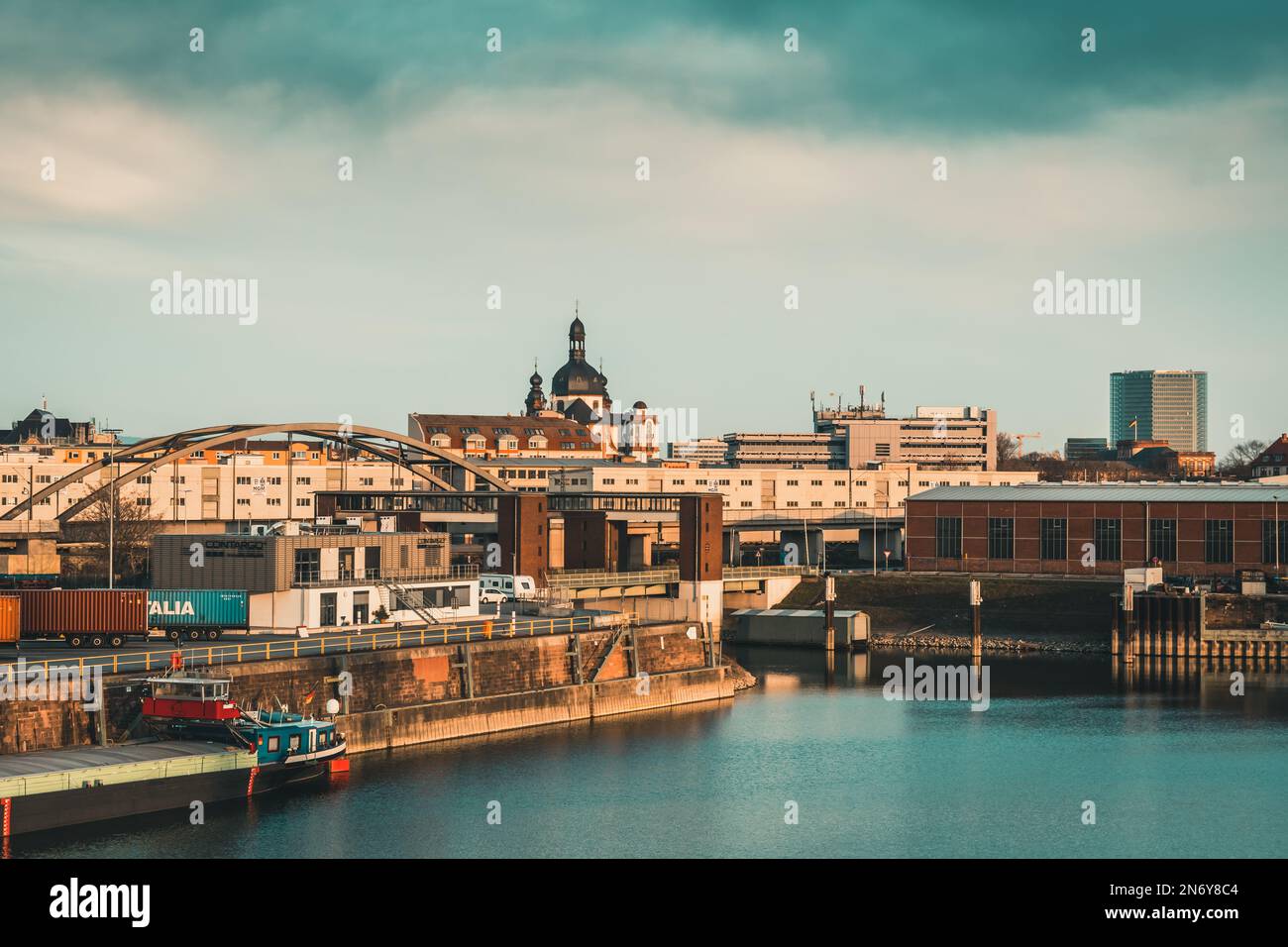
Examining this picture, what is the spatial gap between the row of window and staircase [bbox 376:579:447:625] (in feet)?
195

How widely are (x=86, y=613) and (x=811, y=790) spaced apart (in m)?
34.9

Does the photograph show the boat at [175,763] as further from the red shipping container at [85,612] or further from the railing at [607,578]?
the railing at [607,578]

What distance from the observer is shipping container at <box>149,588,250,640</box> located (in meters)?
77.9

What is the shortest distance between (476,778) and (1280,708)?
45.9 m

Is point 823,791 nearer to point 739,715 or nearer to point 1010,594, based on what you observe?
point 739,715

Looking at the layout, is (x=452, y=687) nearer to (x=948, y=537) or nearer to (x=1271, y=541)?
(x=948, y=537)

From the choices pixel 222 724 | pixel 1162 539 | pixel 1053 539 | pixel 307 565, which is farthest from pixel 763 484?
pixel 222 724

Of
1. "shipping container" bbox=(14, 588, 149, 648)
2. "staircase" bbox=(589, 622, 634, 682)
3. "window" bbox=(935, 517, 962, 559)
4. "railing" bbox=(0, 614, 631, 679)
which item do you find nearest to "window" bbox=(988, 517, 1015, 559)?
"window" bbox=(935, 517, 962, 559)

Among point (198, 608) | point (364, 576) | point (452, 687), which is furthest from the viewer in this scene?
point (364, 576)

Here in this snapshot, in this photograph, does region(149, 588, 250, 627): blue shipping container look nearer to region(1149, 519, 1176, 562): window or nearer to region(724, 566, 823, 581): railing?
region(724, 566, 823, 581): railing

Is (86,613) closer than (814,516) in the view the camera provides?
Yes

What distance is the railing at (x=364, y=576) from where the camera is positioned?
270 feet

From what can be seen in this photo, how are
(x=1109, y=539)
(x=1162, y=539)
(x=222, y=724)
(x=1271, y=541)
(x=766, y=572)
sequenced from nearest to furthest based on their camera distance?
(x=222, y=724) → (x=1271, y=541) → (x=1162, y=539) → (x=1109, y=539) → (x=766, y=572)

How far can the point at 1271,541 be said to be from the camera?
4786 inches
